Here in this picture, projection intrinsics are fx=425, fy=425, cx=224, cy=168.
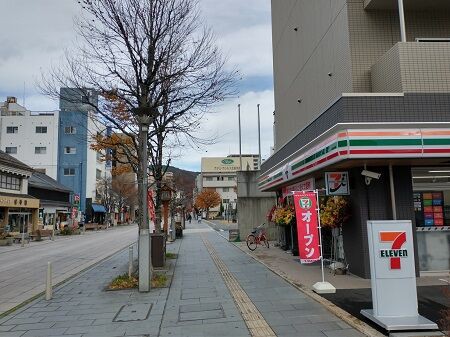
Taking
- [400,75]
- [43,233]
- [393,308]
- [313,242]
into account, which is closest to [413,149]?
[400,75]

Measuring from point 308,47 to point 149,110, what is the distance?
740cm

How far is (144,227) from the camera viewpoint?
10914 millimetres

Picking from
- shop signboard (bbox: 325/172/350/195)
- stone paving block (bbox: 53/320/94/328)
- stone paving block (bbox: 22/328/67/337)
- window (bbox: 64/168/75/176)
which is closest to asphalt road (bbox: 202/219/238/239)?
shop signboard (bbox: 325/172/350/195)

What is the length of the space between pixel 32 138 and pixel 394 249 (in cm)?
6136

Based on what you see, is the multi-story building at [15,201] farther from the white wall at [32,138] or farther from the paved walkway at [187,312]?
the paved walkway at [187,312]

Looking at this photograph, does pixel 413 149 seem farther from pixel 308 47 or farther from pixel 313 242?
pixel 308 47

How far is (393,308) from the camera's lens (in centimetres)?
638

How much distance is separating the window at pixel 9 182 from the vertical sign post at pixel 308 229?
30.8 metres

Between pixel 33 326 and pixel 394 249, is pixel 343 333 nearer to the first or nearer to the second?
pixel 394 249

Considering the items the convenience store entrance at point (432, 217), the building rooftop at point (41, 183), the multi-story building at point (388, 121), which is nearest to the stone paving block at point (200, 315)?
the multi-story building at point (388, 121)

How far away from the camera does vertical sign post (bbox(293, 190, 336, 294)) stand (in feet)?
30.9

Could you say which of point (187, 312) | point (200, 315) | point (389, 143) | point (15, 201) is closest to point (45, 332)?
point (187, 312)

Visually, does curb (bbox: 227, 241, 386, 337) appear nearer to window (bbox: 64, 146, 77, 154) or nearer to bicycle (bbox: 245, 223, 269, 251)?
bicycle (bbox: 245, 223, 269, 251)

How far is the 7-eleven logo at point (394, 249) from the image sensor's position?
644 centimetres
